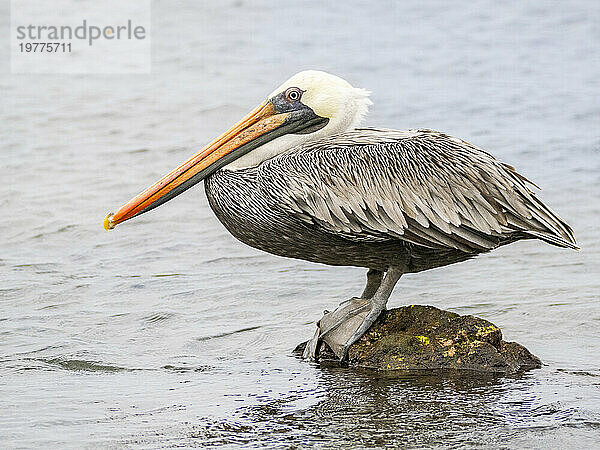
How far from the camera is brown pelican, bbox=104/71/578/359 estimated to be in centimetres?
523

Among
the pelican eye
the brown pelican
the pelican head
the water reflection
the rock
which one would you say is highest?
the pelican eye

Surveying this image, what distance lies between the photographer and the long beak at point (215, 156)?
5613 millimetres

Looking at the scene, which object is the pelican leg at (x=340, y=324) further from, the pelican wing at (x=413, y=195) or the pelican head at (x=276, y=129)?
the pelican head at (x=276, y=129)

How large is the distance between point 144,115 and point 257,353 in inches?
291

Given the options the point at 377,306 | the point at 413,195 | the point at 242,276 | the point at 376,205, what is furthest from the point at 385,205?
the point at 242,276

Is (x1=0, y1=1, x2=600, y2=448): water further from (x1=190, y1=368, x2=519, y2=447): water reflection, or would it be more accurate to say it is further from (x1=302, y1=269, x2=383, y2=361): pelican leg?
(x1=302, y1=269, x2=383, y2=361): pelican leg

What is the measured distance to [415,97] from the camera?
44.5 feet

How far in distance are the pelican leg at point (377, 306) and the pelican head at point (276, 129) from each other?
2.69ft

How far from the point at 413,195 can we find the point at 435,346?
0.74 m

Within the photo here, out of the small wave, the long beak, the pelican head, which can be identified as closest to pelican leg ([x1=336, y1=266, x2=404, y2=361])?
the pelican head

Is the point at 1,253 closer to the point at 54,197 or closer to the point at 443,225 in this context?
the point at 54,197

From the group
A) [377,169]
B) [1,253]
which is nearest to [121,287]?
[1,253]

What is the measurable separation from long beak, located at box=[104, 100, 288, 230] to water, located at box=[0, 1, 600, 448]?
2.72 ft

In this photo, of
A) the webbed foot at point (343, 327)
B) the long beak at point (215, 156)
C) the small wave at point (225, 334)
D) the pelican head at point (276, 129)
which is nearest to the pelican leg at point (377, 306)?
the webbed foot at point (343, 327)
